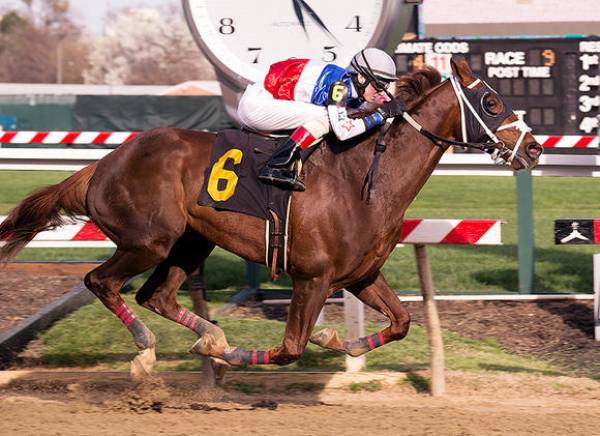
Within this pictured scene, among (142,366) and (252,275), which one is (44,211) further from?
(252,275)

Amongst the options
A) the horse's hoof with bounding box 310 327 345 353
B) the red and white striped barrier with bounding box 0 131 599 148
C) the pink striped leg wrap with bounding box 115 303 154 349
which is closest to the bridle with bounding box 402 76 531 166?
the horse's hoof with bounding box 310 327 345 353

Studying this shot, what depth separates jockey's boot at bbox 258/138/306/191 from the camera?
17.6 ft

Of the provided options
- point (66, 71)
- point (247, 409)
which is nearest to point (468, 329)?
point (247, 409)

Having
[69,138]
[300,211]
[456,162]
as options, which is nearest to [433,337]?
[300,211]

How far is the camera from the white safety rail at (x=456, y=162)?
7660 millimetres

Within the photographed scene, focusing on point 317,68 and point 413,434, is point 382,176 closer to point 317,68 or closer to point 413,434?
point 317,68

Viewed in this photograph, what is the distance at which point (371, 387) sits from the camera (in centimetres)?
586

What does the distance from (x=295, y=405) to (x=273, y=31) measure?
300 cm

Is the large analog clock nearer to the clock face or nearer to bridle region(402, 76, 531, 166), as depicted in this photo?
the clock face

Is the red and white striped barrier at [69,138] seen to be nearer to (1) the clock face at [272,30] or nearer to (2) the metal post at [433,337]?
(1) the clock face at [272,30]

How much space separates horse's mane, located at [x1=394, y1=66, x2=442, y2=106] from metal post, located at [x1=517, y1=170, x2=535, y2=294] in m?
2.27

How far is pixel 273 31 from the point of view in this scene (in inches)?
298

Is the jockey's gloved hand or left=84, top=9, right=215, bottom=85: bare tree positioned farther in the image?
left=84, top=9, right=215, bottom=85: bare tree

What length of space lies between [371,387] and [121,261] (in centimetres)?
152
